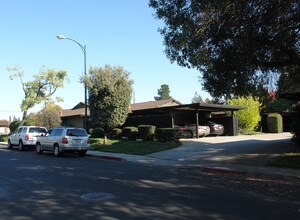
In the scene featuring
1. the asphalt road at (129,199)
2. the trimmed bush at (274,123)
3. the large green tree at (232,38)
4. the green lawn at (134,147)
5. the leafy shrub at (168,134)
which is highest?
the large green tree at (232,38)

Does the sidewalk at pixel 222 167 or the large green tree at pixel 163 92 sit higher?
the large green tree at pixel 163 92

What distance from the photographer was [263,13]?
1130 centimetres

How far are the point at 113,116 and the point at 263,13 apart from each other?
17.1 meters

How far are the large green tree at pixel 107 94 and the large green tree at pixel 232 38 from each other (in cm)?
1209

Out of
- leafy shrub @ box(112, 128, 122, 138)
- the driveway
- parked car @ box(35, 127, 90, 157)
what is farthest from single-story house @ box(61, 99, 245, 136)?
parked car @ box(35, 127, 90, 157)

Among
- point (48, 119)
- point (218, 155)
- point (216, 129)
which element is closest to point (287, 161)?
point (218, 155)

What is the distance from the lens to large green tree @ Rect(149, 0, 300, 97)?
11281 mm

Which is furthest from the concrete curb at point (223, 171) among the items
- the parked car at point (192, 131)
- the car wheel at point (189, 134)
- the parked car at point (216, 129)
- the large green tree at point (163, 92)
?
the large green tree at point (163, 92)

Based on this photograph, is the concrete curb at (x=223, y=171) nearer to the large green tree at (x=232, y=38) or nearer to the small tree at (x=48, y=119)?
the large green tree at (x=232, y=38)

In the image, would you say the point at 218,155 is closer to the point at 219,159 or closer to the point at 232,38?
the point at 219,159

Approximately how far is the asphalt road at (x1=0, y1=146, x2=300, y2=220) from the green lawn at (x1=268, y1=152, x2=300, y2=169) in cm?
386

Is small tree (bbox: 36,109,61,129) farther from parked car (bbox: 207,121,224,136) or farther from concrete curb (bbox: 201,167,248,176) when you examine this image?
concrete curb (bbox: 201,167,248,176)

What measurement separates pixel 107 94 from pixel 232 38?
607 inches

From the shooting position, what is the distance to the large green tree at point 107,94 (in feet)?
87.5
